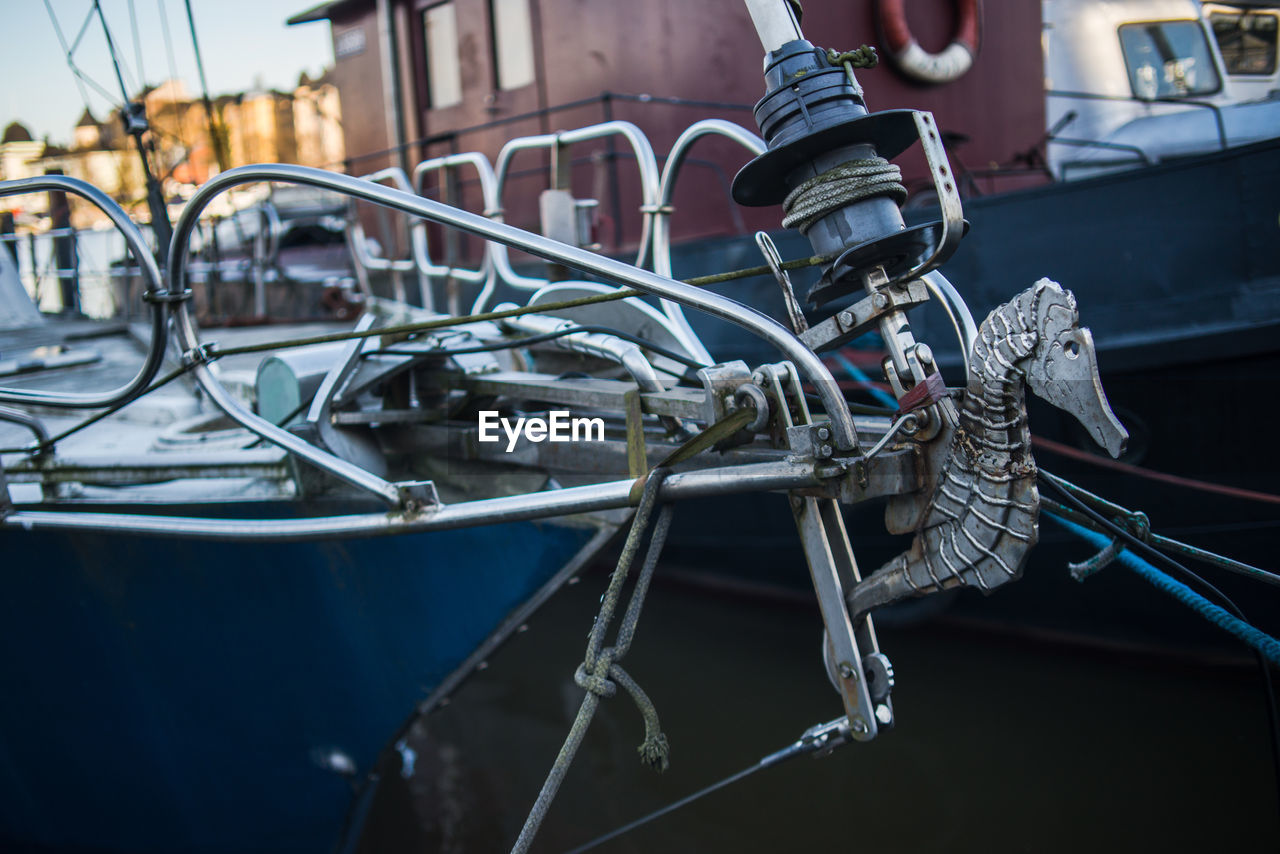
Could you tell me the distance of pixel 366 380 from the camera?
268cm

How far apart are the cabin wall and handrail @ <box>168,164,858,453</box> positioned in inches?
98.5

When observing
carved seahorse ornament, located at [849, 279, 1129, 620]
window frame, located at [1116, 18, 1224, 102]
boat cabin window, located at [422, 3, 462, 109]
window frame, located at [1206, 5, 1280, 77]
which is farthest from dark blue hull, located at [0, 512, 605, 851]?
window frame, located at [1206, 5, 1280, 77]

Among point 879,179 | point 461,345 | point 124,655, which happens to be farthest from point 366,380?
point 879,179

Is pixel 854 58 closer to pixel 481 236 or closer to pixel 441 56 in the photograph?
pixel 481 236

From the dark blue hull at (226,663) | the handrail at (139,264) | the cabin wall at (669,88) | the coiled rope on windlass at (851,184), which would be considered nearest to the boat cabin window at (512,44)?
the cabin wall at (669,88)

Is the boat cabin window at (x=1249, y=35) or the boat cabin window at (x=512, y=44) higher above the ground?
the boat cabin window at (x=512, y=44)

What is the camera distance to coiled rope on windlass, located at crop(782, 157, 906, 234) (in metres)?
1.77

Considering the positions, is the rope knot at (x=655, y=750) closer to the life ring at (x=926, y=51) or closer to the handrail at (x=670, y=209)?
the handrail at (x=670, y=209)

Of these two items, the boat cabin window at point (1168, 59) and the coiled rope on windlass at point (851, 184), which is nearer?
the coiled rope on windlass at point (851, 184)

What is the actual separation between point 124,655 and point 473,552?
1.26 meters

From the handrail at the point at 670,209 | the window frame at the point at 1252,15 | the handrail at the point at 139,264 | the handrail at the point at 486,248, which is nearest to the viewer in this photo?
the handrail at the point at 139,264

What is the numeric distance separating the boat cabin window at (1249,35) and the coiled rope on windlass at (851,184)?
589 cm

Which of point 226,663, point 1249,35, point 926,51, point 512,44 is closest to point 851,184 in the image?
point 226,663

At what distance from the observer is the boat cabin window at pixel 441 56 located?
6.77 m
